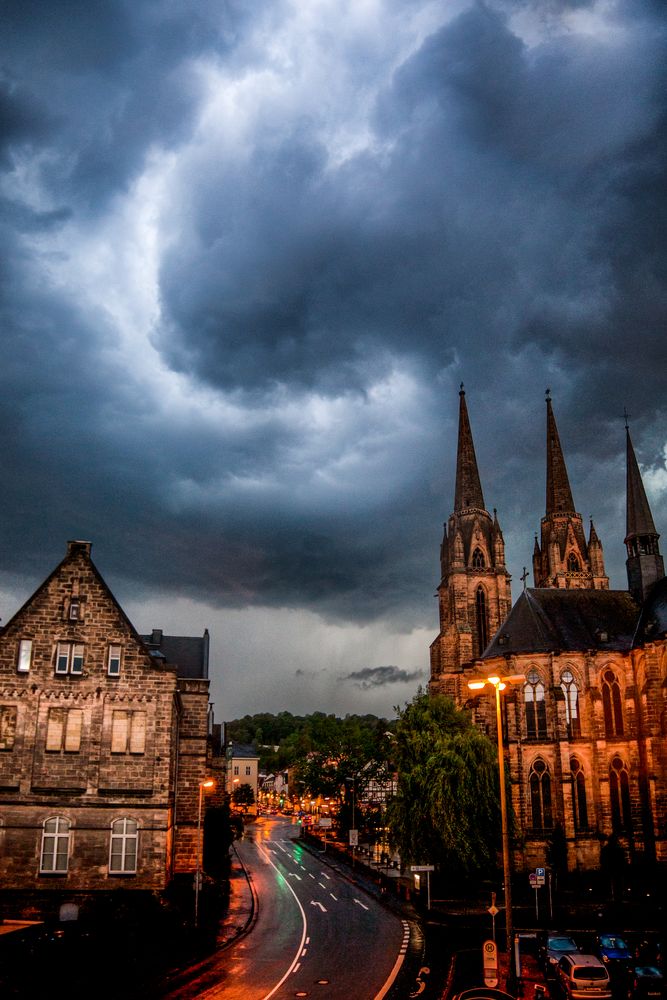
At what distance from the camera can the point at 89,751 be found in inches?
1430

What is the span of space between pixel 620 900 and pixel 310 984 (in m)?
29.5

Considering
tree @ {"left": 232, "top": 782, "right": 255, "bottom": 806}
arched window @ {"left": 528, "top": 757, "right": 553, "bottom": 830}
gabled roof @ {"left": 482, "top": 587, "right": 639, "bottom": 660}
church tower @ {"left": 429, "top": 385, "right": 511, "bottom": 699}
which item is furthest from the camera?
tree @ {"left": 232, "top": 782, "right": 255, "bottom": 806}

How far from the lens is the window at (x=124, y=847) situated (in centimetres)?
3519

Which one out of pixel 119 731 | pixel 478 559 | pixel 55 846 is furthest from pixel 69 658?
pixel 478 559

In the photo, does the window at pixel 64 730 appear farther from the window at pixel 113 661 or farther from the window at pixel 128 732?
the window at pixel 113 661

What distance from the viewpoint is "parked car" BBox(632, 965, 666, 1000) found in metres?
22.3

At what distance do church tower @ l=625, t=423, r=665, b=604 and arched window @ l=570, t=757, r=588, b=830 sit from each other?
1714 centimetres

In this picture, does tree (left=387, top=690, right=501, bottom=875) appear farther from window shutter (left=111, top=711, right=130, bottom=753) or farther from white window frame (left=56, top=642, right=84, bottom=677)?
white window frame (left=56, top=642, right=84, bottom=677)

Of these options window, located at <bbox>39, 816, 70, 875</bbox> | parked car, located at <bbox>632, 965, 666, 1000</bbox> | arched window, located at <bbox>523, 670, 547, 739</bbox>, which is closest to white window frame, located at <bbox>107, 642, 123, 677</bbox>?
window, located at <bbox>39, 816, 70, 875</bbox>

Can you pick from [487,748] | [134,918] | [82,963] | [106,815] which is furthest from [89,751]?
[487,748]

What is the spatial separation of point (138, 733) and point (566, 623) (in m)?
41.9

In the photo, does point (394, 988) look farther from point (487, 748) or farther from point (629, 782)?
point (629, 782)

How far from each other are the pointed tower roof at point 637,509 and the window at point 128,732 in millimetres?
51191

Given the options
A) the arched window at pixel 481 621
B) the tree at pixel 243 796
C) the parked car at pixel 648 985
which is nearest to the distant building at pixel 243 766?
the tree at pixel 243 796
